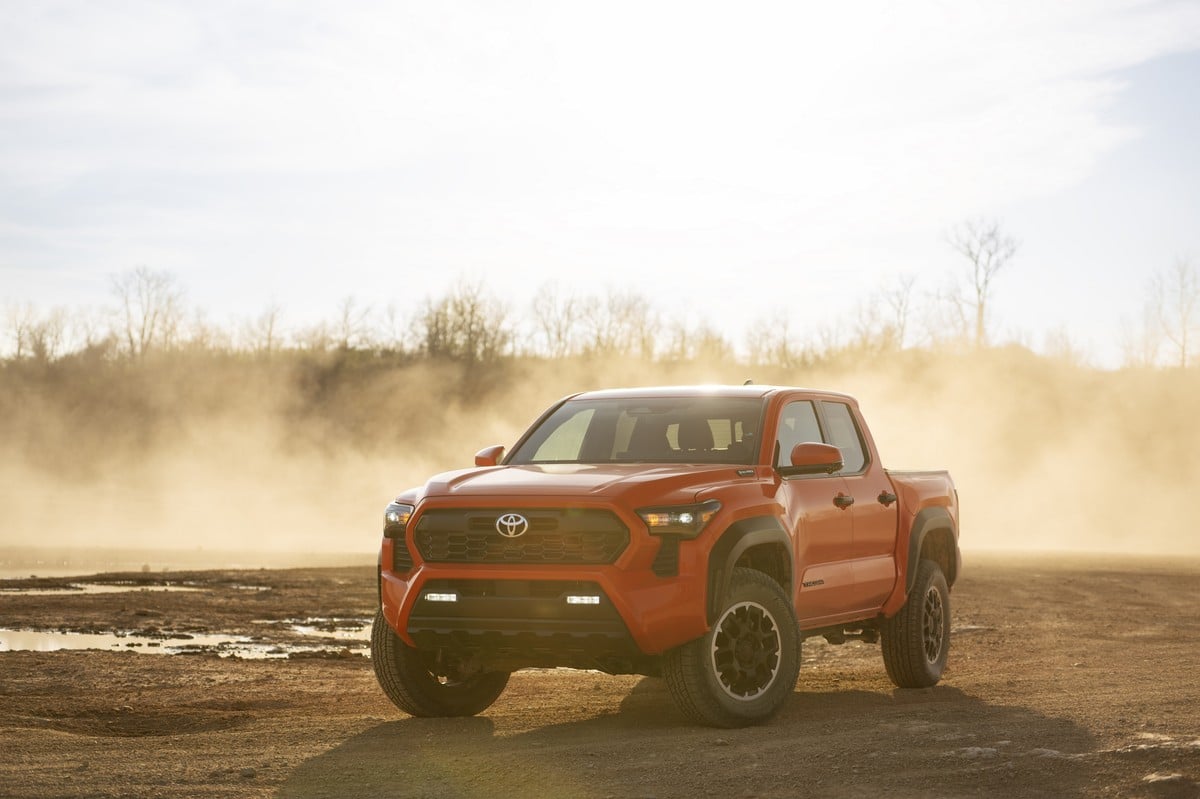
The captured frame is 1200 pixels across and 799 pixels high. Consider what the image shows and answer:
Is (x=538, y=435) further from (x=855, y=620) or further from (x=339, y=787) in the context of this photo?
(x=339, y=787)

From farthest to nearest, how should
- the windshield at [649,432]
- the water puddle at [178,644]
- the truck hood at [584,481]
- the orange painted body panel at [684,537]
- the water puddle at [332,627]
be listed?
the water puddle at [332,627] → the water puddle at [178,644] → the windshield at [649,432] → the truck hood at [584,481] → the orange painted body panel at [684,537]

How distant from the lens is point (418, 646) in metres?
8.66

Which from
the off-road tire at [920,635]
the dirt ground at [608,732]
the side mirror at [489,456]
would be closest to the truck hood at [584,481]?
the side mirror at [489,456]

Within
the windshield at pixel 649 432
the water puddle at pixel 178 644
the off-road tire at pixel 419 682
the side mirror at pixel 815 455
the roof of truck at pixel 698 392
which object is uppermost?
the roof of truck at pixel 698 392

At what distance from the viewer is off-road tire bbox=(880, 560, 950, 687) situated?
1113 centimetres

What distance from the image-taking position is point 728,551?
337 inches

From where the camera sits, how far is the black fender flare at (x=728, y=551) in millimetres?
8477

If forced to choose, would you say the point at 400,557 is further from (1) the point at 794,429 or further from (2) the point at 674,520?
(1) the point at 794,429

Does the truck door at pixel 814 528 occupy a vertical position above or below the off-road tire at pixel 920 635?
above

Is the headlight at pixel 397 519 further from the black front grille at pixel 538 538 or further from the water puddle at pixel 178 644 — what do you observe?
the water puddle at pixel 178 644

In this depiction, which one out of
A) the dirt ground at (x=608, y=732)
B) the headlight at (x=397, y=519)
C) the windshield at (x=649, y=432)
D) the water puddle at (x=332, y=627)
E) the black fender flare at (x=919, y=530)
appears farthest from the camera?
the water puddle at (x=332, y=627)

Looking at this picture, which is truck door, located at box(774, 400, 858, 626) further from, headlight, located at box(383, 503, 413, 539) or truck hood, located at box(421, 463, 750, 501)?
headlight, located at box(383, 503, 413, 539)

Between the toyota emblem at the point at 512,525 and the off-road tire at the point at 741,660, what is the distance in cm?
110

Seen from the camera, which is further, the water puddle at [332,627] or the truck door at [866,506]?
the water puddle at [332,627]
